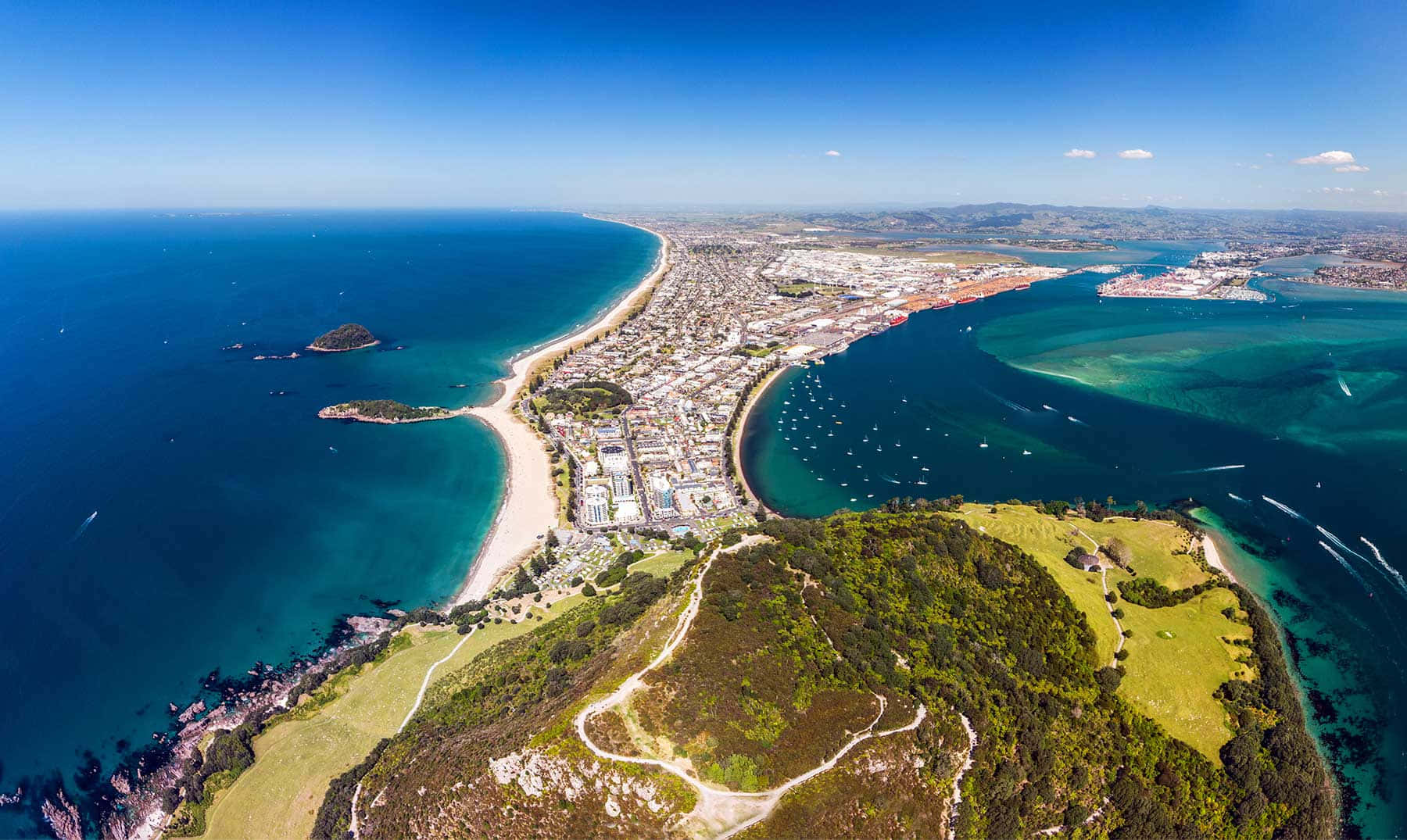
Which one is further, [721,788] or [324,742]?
[324,742]

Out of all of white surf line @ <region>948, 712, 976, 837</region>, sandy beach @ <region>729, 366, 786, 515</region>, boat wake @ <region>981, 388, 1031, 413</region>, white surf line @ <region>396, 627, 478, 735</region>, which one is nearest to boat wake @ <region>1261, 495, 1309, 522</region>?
boat wake @ <region>981, 388, 1031, 413</region>

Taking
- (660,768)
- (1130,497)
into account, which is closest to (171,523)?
(660,768)

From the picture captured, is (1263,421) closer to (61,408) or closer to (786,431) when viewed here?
(786,431)

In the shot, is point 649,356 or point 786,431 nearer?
point 786,431

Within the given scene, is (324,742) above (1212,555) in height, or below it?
below

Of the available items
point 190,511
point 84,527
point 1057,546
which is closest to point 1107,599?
point 1057,546

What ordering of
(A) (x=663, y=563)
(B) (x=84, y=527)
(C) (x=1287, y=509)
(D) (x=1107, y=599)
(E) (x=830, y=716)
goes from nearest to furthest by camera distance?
(E) (x=830, y=716), (D) (x=1107, y=599), (A) (x=663, y=563), (B) (x=84, y=527), (C) (x=1287, y=509)

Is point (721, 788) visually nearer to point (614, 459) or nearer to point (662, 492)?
point (662, 492)
